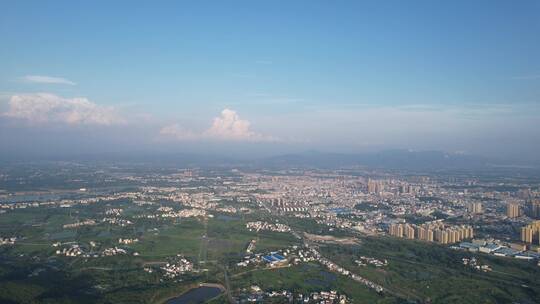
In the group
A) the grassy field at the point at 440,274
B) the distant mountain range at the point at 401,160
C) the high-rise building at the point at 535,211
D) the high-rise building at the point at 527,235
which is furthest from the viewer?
the distant mountain range at the point at 401,160

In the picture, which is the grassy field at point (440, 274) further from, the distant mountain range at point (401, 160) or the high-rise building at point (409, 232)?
the distant mountain range at point (401, 160)

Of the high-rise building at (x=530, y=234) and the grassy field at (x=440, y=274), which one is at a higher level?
the high-rise building at (x=530, y=234)

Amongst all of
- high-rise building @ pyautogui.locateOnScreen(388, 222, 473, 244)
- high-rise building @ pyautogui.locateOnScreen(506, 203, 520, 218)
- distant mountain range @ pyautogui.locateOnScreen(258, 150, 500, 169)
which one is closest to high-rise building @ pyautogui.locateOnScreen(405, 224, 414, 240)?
high-rise building @ pyautogui.locateOnScreen(388, 222, 473, 244)

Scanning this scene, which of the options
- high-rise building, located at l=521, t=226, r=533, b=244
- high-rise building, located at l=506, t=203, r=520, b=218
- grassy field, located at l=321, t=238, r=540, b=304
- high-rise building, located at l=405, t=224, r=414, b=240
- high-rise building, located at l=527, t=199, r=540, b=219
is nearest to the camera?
grassy field, located at l=321, t=238, r=540, b=304

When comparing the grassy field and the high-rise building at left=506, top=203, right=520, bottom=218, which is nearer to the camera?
the grassy field

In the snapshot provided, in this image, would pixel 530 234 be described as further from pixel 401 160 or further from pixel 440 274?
pixel 401 160

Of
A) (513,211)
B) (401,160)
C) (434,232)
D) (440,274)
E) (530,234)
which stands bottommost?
(440,274)

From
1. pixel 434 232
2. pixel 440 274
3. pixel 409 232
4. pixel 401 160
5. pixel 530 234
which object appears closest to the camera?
pixel 440 274

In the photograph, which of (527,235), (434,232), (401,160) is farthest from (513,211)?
(401,160)

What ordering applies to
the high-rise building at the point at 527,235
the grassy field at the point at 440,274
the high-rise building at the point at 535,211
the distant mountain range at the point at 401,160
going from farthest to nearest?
1. the distant mountain range at the point at 401,160
2. the high-rise building at the point at 535,211
3. the high-rise building at the point at 527,235
4. the grassy field at the point at 440,274

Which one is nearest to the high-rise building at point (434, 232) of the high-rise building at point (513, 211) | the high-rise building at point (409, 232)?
the high-rise building at point (409, 232)

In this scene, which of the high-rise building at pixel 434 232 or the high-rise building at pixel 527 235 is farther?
the high-rise building at pixel 434 232

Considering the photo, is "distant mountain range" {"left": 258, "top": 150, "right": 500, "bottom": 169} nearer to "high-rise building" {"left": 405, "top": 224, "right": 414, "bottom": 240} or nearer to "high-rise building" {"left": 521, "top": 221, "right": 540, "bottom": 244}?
"high-rise building" {"left": 405, "top": 224, "right": 414, "bottom": 240}

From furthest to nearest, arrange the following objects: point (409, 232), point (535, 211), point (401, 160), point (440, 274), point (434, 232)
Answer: point (401, 160) < point (535, 211) < point (409, 232) < point (434, 232) < point (440, 274)
